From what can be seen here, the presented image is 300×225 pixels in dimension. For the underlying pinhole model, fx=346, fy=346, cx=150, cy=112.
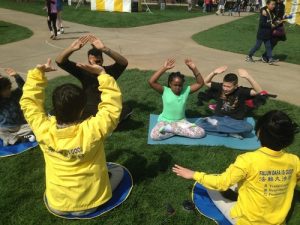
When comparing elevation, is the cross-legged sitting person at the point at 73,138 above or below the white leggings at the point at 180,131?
above

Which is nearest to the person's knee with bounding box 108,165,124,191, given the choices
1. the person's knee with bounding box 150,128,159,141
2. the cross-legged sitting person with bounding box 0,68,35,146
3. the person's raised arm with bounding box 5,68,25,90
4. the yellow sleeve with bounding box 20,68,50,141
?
the person's knee with bounding box 150,128,159,141

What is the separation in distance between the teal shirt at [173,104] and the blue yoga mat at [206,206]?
65.5 inches

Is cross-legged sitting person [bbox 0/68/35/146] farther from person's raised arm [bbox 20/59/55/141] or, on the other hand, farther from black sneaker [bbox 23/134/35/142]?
person's raised arm [bbox 20/59/55/141]

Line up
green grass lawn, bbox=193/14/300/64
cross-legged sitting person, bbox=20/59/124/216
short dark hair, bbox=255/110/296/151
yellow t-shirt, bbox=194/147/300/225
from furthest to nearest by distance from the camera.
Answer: green grass lawn, bbox=193/14/300/64
cross-legged sitting person, bbox=20/59/124/216
yellow t-shirt, bbox=194/147/300/225
short dark hair, bbox=255/110/296/151

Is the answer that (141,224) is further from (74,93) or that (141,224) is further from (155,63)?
(155,63)

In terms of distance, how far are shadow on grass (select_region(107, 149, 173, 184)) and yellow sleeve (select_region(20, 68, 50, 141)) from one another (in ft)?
4.97

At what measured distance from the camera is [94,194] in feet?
11.7

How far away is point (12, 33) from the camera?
553 inches

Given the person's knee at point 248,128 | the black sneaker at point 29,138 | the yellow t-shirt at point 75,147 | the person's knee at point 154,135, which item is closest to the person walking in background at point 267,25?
the person's knee at point 248,128

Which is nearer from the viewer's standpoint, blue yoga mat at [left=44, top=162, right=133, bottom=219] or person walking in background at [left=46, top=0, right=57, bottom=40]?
blue yoga mat at [left=44, top=162, right=133, bottom=219]

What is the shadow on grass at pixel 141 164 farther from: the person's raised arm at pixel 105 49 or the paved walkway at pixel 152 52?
the paved walkway at pixel 152 52

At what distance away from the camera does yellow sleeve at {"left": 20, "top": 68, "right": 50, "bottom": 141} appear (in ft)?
10.9

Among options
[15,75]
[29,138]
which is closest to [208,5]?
[15,75]

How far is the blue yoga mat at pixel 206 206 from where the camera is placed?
12.1 ft
